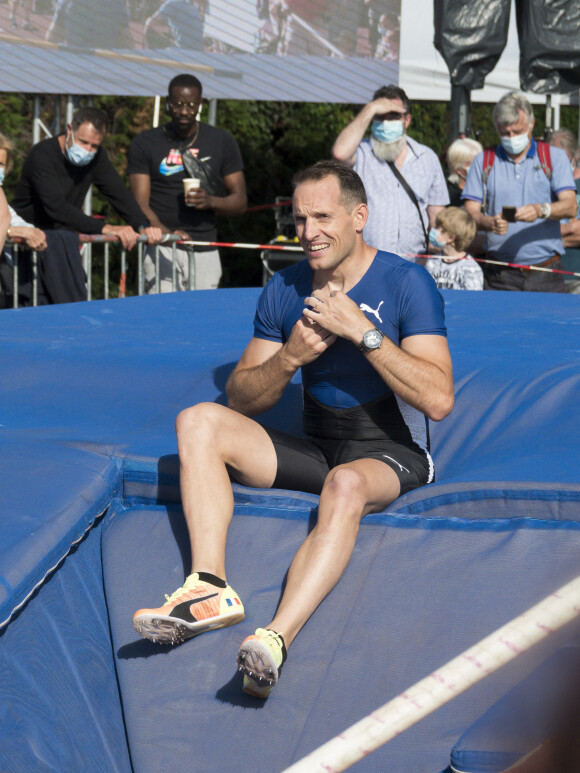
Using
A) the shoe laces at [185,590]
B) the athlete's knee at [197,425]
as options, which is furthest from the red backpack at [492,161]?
the shoe laces at [185,590]

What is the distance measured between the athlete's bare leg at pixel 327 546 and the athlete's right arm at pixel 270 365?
347mm

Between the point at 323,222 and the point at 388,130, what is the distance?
2563 mm

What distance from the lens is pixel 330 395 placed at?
2986mm

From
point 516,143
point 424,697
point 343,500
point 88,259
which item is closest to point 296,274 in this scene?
point 343,500

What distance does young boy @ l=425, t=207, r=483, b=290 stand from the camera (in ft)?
17.0

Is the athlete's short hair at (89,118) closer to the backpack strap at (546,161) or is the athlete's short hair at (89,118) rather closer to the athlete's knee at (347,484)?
the backpack strap at (546,161)

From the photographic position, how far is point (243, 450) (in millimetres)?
2799

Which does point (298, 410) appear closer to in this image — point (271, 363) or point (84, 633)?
point (271, 363)

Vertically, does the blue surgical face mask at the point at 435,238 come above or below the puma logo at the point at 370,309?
above

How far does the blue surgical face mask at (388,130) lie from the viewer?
5238 mm

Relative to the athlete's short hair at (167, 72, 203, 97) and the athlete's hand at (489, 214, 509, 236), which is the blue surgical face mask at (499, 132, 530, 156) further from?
the athlete's short hair at (167, 72, 203, 97)

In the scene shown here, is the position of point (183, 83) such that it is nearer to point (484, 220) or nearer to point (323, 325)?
point (484, 220)

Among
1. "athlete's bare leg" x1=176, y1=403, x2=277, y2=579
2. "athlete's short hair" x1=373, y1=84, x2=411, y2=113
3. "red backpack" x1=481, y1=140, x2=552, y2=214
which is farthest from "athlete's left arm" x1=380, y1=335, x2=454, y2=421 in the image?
"red backpack" x1=481, y1=140, x2=552, y2=214

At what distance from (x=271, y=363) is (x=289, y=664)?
91 cm
